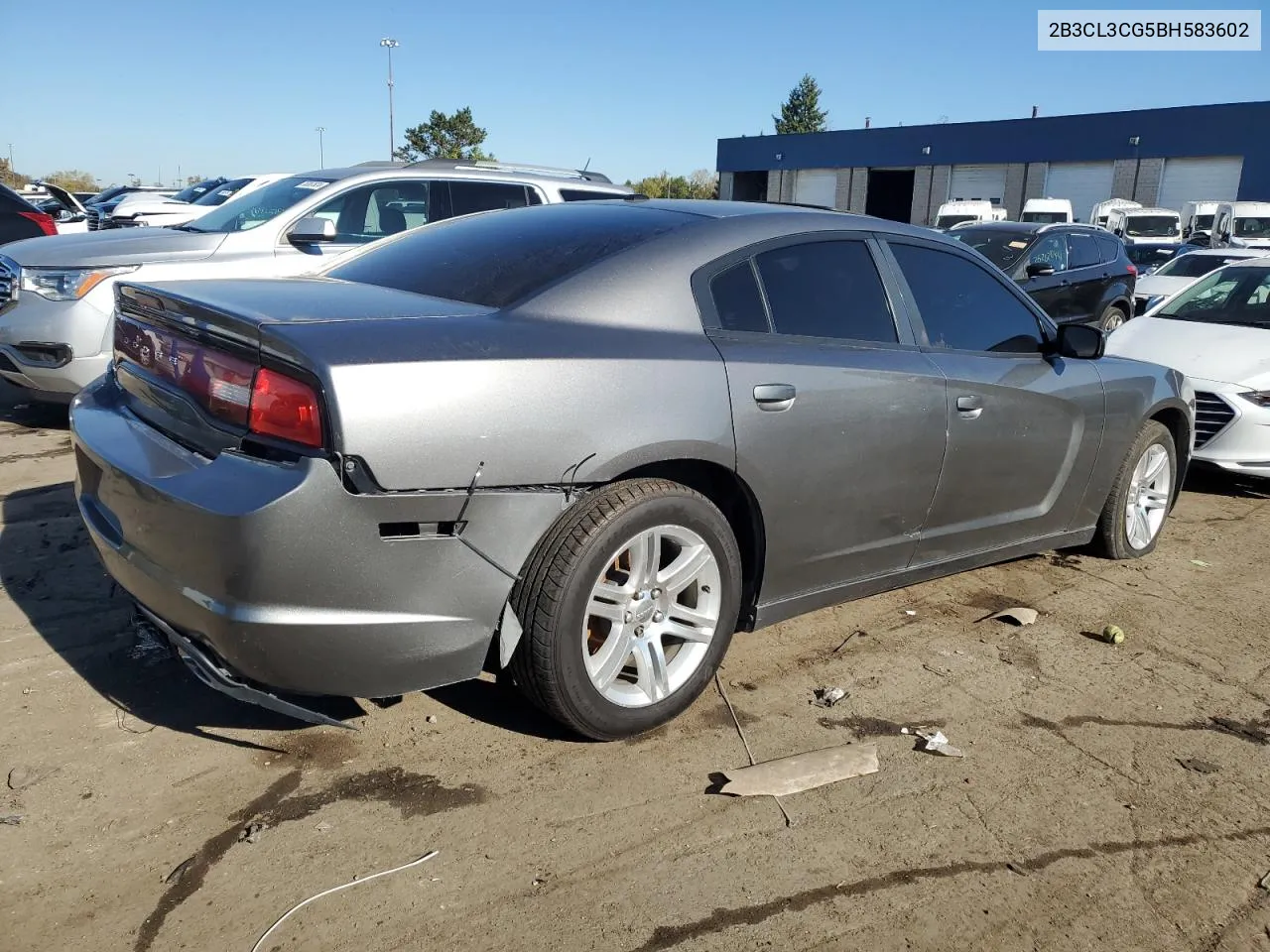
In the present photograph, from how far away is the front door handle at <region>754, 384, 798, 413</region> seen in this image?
3.22m

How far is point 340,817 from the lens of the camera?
2715 millimetres

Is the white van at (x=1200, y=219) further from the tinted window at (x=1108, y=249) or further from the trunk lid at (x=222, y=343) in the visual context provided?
the trunk lid at (x=222, y=343)

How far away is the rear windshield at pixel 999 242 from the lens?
11.3 metres

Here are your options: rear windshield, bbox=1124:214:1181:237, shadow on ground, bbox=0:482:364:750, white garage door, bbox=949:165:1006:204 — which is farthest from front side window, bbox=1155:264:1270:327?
white garage door, bbox=949:165:1006:204

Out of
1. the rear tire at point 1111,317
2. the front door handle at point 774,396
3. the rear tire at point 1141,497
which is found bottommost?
the rear tire at point 1141,497

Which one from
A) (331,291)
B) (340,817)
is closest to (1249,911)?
(340,817)

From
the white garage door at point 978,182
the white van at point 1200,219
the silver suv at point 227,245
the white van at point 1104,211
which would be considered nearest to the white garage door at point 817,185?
the white garage door at point 978,182

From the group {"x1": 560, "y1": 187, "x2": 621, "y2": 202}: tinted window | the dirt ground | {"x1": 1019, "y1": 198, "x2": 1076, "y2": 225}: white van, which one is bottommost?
the dirt ground

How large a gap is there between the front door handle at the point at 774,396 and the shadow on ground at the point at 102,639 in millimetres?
1609

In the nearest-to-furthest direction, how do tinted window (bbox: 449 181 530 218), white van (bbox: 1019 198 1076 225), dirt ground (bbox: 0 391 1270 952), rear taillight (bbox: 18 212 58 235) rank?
dirt ground (bbox: 0 391 1270 952) → tinted window (bbox: 449 181 530 218) → rear taillight (bbox: 18 212 58 235) → white van (bbox: 1019 198 1076 225)

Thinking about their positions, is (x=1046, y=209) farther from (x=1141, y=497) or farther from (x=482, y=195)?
(x=1141, y=497)

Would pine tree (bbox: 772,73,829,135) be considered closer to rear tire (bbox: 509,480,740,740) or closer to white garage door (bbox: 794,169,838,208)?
white garage door (bbox: 794,169,838,208)

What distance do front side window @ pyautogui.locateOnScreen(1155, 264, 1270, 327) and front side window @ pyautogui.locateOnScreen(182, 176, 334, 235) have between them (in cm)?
652

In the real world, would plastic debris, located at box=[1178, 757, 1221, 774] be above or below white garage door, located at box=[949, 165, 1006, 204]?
below
